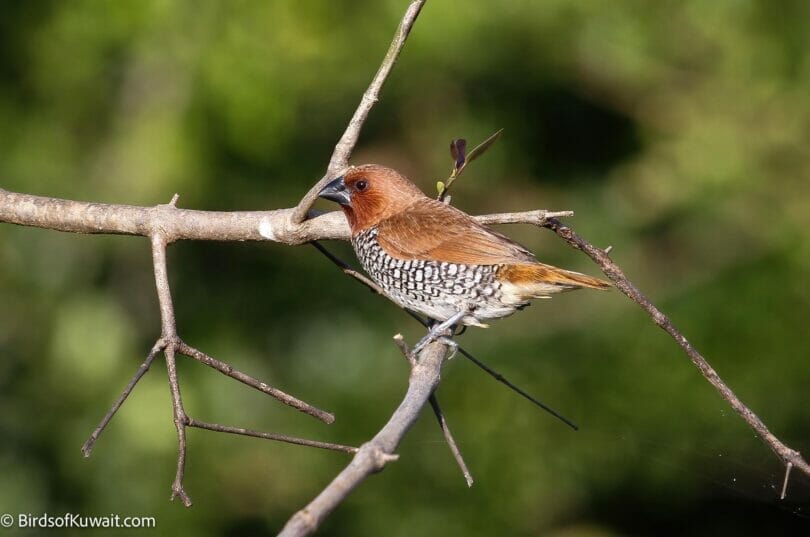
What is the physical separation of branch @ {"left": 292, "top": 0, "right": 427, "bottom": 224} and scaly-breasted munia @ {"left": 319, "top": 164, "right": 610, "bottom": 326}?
0.46 m

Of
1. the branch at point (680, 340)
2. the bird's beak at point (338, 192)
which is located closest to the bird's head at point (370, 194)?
the bird's beak at point (338, 192)

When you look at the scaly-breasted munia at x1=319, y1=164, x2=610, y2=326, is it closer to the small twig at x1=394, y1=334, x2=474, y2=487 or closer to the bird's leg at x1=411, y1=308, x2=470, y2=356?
the bird's leg at x1=411, y1=308, x2=470, y2=356

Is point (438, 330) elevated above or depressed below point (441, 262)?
below

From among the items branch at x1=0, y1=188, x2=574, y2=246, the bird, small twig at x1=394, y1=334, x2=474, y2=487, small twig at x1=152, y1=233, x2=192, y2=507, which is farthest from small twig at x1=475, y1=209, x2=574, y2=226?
small twig at x1=152, y1=233, x2=192, y2=507

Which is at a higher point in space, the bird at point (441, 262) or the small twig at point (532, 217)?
the bird at point (441, 262)

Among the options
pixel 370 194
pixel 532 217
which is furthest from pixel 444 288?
pixel 532 217

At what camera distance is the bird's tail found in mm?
3391

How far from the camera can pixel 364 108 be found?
2.93m

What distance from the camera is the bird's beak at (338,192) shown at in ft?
12.3

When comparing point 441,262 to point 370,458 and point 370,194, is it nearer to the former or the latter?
point 370,194

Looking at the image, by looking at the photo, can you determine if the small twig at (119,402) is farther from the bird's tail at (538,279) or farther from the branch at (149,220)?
the bird's tail at (538,279)

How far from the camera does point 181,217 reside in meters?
2.93

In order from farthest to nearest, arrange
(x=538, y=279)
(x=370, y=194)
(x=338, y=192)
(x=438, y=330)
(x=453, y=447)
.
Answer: (x=370, y=194)
(x=338, y=192)
(x=538, y=279)
(x=438, y=330)
(x=453, y=447)

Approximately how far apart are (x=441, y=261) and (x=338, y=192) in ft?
1.41
